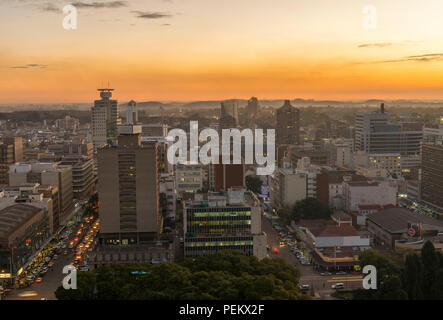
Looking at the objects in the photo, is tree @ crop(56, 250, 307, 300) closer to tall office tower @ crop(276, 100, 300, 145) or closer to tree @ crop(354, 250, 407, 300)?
tree @ crop(354, 250, 407, 300)

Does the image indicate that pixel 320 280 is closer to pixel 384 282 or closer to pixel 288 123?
pixel 384 282

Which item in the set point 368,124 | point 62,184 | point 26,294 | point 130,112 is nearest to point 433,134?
point 368,124

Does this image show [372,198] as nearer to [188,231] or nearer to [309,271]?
[309,271]

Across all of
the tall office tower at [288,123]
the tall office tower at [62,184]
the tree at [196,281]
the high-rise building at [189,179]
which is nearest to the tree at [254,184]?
the high-rise building at [189,179]

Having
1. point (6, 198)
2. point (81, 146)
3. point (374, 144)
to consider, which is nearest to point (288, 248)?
point (6, 198)

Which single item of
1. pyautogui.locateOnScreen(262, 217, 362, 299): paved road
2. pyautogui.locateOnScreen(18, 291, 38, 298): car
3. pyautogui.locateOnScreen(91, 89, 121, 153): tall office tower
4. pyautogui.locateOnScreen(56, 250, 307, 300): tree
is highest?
pyautogui.locateOnScreen(91, 89, 121, 153): tall office tower

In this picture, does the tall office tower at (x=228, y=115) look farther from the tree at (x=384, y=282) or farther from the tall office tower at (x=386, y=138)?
the tree at (x=384, y=282)

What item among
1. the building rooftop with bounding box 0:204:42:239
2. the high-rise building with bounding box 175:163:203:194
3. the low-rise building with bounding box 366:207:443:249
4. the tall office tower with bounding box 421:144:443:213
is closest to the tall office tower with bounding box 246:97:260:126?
the high-rise building with bounding box 175:163:203:194
